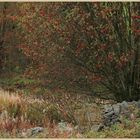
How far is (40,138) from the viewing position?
970 cm

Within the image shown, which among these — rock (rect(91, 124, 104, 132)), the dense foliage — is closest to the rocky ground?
rock (rect(91, 124, 104, 132))

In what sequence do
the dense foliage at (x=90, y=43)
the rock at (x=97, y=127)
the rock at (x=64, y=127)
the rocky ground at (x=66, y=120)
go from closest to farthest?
the rocky ground at (x=66, y=120) < the rock at (x=64, y=127) < the rock at (x=97, y=127) < the dense foliage at (x=90, y=43)

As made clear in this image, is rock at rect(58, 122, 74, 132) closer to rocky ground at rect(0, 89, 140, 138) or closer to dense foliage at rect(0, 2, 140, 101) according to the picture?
rocky ground at rect(0, 89, 140, 138)

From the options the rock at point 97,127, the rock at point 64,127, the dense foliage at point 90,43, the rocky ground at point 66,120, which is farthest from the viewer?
the dense foliage at point 90,43

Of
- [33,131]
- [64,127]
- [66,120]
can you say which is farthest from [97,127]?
[33,131]

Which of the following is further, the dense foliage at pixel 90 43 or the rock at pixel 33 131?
the dense foliage at pixel 90 43

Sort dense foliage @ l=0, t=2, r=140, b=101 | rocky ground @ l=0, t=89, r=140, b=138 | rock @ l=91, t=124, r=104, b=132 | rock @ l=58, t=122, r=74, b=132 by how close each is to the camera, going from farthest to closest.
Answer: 1. dense foliage @ l=0, t=2, r=140, b=101
2. rock @ l=91, t=124, r=104, b=132
3. rock @ l=58, t=122, r=74, b=132
4. rocky ground @ l=0, t=89, r=140, b=138

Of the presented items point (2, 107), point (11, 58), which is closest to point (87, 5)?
point (2, 107)

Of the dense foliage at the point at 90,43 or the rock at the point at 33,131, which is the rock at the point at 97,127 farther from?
the dense foliage at the point at 90,43

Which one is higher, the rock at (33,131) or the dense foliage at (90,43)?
the dense foliage at (90,43)

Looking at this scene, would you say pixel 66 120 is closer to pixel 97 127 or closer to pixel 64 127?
pixel 64 127

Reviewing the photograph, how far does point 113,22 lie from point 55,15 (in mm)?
1319

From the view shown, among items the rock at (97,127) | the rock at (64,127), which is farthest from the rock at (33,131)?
the rock at (97,127)

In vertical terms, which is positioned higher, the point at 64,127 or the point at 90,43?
the point at 90,43
